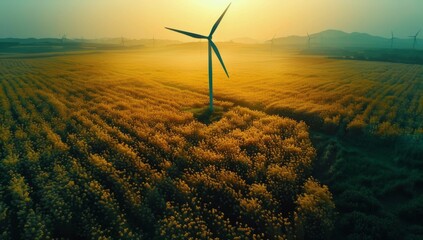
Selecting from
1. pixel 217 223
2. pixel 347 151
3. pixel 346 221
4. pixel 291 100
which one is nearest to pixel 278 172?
pixel 346 221

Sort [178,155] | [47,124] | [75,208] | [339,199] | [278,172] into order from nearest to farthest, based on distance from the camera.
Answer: [75,208] → [339,199] → [278,172] → [178,155] → [47,124]

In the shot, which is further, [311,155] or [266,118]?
[266,118]

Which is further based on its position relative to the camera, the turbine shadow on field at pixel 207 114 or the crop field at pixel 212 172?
the turbine shadow on field at pixel 207 114

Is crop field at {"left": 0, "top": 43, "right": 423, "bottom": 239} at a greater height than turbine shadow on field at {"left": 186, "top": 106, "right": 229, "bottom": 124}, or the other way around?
turbine shadow on field at {"left": 186, "top": 106, "right": 229, "bottom": 124}

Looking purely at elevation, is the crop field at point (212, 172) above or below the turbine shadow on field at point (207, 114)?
below

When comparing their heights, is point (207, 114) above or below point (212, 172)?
above

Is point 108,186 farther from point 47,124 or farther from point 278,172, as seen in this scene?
point 47,124

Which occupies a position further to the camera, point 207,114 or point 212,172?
point 207,114

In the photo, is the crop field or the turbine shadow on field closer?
the crop field
